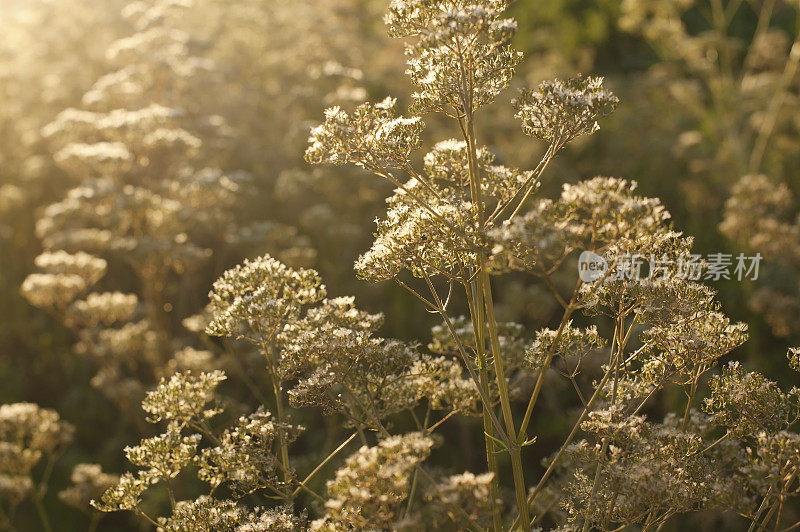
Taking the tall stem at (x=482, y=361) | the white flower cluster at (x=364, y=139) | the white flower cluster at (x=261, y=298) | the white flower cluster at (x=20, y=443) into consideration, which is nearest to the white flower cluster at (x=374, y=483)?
the tall stem at (x=482, y=361)

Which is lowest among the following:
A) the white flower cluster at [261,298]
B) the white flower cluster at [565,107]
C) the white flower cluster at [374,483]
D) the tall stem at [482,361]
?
the white flower cluster at [374,483]

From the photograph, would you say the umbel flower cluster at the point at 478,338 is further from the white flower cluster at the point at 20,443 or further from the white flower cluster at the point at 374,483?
the white flower cluster at the point at 20,443

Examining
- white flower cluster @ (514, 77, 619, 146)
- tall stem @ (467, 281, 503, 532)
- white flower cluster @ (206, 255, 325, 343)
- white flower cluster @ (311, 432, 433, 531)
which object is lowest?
white flower cluster @ (311, 432, 433, 531)

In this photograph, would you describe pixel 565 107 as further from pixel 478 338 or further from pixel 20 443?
pixel 20 443

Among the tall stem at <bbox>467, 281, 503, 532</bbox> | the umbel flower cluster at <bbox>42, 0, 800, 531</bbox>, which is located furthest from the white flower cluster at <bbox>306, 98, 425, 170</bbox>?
the tall stem at <bbox>467, 281, 503, 532</bbox>

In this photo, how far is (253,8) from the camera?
20.3m

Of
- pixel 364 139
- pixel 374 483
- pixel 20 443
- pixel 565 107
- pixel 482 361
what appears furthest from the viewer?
pixel 20 443

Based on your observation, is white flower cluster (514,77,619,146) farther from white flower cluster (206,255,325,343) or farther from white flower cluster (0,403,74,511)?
white flower cluster (0,403,74,511)

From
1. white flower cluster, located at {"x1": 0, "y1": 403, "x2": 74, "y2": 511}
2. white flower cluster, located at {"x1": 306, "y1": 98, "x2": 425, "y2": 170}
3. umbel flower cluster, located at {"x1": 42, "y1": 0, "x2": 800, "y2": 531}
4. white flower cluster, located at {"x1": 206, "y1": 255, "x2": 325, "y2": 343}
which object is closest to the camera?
umbel flower cluster, located at {"x1": 42, "y1": 0, "x2": 800, "y2": 531}

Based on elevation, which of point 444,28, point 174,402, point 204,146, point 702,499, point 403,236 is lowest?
point 702,499

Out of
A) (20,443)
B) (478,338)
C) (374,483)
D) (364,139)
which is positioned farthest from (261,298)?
(20,443)

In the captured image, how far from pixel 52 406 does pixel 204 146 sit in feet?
20.6

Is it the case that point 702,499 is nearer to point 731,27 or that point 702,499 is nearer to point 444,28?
point 444,28

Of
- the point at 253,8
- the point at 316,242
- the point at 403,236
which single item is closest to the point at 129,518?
the point at 316,242
